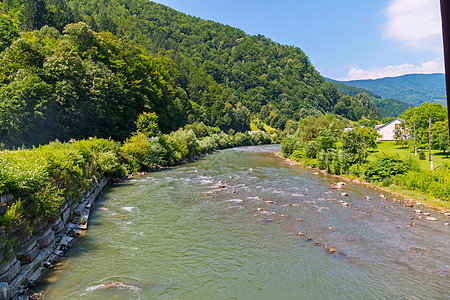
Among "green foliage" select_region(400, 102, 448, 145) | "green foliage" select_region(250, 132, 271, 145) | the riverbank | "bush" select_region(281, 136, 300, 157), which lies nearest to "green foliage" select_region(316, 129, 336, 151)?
"bush" select_region(281, 136, 300, 157)

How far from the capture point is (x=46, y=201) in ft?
35.4

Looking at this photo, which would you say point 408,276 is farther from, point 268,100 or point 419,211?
point 268,100

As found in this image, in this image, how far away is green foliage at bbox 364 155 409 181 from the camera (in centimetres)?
2636

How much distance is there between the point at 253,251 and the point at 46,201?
9.30m

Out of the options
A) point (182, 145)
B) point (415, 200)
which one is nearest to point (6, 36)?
point (182, 145)

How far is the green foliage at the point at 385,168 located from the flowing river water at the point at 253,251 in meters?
6.58

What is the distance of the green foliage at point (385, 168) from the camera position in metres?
26.4

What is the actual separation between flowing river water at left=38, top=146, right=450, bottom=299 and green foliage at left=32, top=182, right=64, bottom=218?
2.31 metres

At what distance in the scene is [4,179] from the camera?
27.8 ft

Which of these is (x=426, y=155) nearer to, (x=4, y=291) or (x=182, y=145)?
(x=182, y=145)

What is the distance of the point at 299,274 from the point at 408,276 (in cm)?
436

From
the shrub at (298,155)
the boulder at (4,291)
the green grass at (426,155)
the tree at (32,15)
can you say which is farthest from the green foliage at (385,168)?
the tree at (32,15)

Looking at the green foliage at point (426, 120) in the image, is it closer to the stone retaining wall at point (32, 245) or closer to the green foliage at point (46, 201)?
the stone retaining wall at point (32, 245)

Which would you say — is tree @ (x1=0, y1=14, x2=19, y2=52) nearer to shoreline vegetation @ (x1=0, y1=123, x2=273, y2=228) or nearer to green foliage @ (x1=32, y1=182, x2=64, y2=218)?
shoreline vegetation @ (x1=0, y1=123, x2=273, y2=228)
